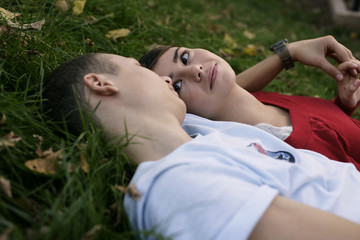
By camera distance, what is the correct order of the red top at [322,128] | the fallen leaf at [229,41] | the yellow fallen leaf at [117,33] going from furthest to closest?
the fallen leaf at [229,41] < the yellow fallen leaf at [117,33] < the red top at [322,128]

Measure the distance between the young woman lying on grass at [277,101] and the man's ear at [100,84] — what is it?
26.1 inches

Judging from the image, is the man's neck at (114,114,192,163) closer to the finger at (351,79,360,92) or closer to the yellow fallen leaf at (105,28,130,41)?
the finger at (351,79,360,92)

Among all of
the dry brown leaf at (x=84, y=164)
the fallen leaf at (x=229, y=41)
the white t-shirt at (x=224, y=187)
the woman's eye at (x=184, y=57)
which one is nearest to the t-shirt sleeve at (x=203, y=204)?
the white t-shirt at (x=224, y=187)

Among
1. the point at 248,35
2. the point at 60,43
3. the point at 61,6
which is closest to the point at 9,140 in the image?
the point at 60,43

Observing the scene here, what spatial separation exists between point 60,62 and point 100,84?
87 centimetres

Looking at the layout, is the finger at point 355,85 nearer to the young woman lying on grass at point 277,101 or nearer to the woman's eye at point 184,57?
the young woman lying on grass at point 277,101

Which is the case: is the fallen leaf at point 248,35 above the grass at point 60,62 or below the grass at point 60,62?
below

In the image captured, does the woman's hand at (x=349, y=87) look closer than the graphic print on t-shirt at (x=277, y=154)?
No

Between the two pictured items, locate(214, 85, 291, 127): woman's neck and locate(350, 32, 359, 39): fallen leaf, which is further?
locate(350, 32, 359, 39): fallen leaf

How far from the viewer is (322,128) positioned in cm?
266

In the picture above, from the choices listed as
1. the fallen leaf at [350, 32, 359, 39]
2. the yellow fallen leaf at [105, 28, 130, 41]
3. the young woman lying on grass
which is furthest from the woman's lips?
the fallen leaf at [350, 32, 359, 39]

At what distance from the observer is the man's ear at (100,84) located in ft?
6.78

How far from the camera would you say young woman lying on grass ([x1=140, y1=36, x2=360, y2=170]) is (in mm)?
2615

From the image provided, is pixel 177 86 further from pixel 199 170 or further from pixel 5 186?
pixel 5 186
